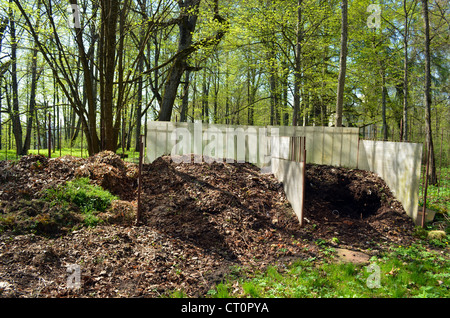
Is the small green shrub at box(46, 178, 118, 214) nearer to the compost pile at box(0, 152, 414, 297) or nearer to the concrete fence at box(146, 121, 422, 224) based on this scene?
the compost pile at box(0, 152, 414, 297)

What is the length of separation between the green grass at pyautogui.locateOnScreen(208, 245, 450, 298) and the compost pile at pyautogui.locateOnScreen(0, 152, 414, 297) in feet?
1.07

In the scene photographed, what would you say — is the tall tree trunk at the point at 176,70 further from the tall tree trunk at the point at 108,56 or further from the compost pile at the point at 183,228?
the compost pile at the point at 183,228

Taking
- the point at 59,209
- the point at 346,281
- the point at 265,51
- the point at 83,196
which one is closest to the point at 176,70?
the point at 265,51

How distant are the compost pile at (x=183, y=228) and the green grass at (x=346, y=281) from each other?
1.07 ft

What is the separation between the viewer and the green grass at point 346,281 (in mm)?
3518

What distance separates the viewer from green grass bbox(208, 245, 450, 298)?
11.5 ft

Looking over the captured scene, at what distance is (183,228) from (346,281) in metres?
2.89

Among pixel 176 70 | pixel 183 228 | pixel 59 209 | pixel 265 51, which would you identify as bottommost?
pixel 183 228

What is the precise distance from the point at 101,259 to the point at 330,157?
659 centimetres

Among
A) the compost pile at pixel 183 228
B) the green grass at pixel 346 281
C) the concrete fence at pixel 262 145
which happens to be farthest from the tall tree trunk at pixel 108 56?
the green grass at pixel 346 281

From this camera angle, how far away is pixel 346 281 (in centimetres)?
380

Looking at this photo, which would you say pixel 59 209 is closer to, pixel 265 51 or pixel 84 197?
pixel 84 197

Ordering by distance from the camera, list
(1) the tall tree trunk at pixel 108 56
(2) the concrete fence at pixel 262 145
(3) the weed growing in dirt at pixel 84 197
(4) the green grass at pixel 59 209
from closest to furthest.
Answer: (4) the green grass at pixel 59 209 → (3) the weed growing in dirt at pixel 84 197 → (1) the tall tree trunk at pixel 108 56 → (2) the concrete fence at pixel 262 145
